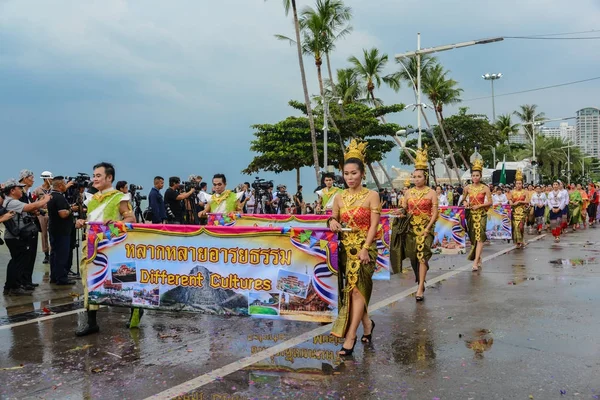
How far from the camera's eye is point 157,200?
14.0 meters

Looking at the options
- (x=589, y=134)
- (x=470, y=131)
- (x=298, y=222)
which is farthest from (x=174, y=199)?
(x=589, y=134)

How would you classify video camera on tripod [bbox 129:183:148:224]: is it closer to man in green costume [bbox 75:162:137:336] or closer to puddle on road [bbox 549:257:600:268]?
man in green costume [bbox 75:162:137:336]

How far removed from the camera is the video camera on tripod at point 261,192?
18.4 metres

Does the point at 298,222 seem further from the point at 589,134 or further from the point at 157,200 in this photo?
the point at 589,134

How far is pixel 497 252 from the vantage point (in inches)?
584

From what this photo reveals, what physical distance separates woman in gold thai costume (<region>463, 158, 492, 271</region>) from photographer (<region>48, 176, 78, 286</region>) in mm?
7388

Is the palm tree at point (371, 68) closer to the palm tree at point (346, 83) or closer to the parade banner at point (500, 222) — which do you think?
the palm tree at point (346, 83)

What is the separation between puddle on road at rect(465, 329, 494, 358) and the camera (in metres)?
5.70

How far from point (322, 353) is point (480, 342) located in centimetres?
162

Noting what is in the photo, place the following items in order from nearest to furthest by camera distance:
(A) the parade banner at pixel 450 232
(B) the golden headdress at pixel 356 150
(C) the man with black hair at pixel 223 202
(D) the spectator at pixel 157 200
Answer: (B) the golden headdress at pixel 356 150 → (C) the man with black hair at pixel 223 202 → (A) the parade banner at pixel 450 232 → (D) the spectator at pixel 157 200

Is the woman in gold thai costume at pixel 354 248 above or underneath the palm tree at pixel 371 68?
underneath

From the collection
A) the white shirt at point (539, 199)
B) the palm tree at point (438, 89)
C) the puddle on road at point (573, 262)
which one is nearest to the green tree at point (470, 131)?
the palm tree at point (438, 89)

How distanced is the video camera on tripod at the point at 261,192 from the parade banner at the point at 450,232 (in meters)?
6.35

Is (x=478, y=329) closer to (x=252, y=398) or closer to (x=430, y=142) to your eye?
(x=252, y=398)
